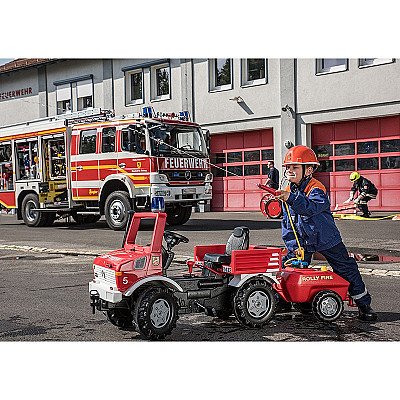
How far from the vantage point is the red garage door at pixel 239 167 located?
1484 cm

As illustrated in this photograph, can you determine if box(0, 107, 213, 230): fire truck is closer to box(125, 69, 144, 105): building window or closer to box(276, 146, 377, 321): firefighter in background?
box(125, 69, 144, 105): building window

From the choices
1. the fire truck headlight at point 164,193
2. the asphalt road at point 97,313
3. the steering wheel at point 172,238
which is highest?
the fire truck headlight at point 164,193

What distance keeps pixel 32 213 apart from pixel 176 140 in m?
4.26

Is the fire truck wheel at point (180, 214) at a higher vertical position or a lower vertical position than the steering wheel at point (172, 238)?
lower

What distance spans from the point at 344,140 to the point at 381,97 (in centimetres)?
127

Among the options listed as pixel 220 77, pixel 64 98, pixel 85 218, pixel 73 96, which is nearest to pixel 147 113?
pixel 85 218

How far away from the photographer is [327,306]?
18.3 feet

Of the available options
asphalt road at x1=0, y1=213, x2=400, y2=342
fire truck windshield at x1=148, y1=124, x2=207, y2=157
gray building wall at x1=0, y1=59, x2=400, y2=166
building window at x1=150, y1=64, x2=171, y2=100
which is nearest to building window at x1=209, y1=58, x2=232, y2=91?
gray building wall at x1=0, y1=59, x2=400, y2=166

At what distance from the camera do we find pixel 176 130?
1334 centimetres

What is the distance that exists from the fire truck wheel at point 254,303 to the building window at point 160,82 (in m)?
12.6

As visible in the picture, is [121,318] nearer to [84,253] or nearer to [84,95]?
[84,253]

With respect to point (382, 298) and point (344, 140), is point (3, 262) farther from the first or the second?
point (344, 140)

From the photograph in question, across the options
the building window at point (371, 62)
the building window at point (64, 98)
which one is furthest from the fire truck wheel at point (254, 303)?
the building window at point (64, 98)

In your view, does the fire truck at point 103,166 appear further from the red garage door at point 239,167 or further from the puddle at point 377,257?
the puddle at point 377,257
